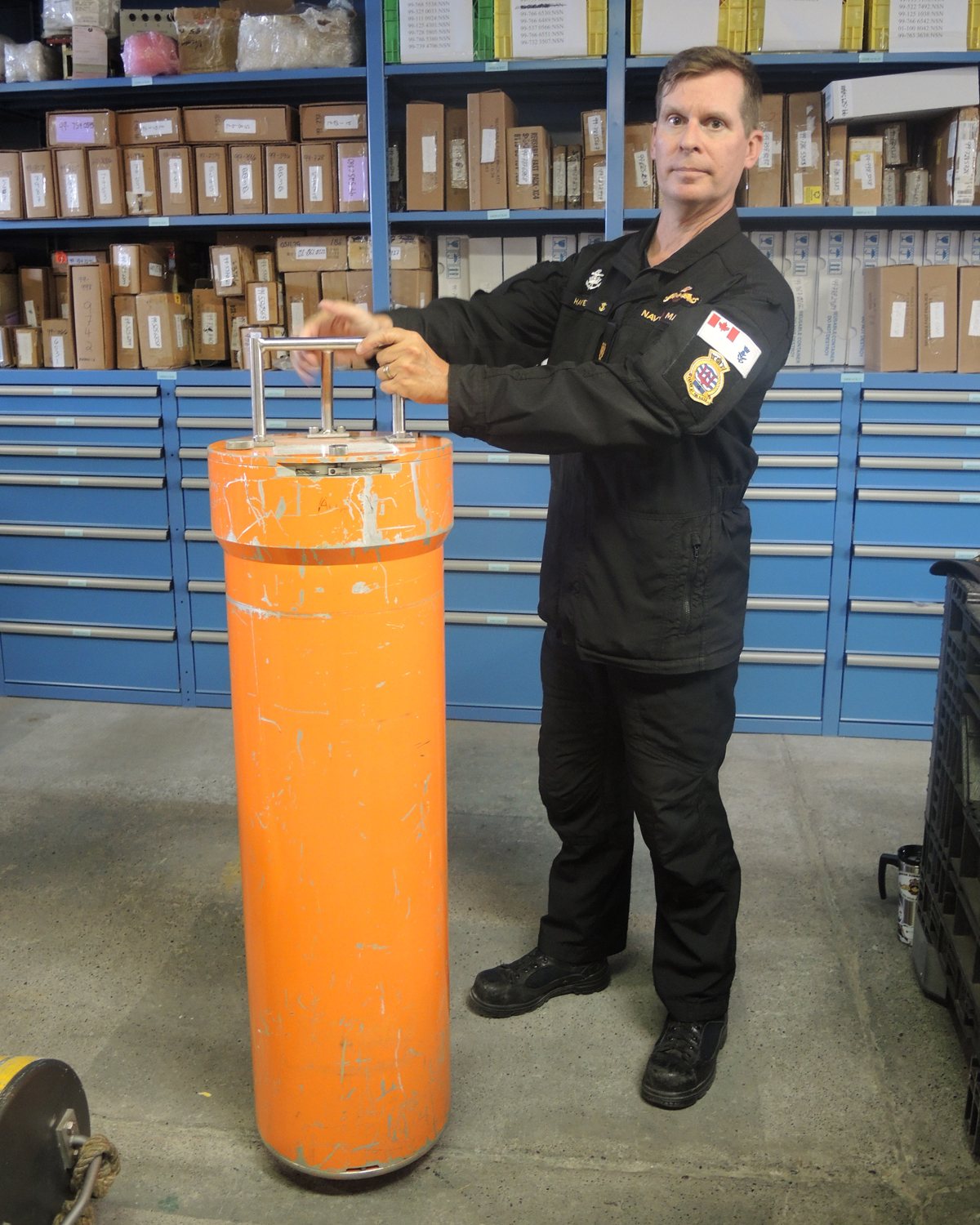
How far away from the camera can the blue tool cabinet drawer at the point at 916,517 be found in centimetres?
283

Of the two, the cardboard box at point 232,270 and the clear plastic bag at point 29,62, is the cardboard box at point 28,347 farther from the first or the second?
the clear plastic bag at point 29,62

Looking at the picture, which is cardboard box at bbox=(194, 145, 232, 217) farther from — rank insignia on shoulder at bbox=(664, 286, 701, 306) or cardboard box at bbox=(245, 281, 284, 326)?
rank insignia on shoulder at bbox=(664, 286, 701, 306)

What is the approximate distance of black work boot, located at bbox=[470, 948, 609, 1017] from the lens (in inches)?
69.6

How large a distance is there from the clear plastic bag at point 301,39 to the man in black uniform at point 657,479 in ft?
5.14

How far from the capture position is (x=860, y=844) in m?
2.36

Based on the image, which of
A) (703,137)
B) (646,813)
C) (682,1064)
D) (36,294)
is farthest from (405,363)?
(36,294)

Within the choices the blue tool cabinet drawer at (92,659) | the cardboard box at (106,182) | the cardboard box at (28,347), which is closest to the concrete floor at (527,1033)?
the blue tool cabinet drawer at (92,659)

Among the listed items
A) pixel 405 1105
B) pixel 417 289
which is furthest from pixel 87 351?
pixel 405 1105

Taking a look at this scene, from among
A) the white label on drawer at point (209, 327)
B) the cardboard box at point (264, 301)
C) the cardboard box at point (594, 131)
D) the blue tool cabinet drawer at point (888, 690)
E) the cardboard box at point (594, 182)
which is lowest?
the blue tool cabinet drawer at point (888, 690)

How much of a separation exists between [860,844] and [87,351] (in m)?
2.50

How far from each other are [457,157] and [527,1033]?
89.4 inches

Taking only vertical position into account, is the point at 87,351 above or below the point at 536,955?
above

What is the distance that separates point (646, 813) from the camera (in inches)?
62.6

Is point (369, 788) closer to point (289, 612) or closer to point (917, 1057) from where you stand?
point (289, 612)
